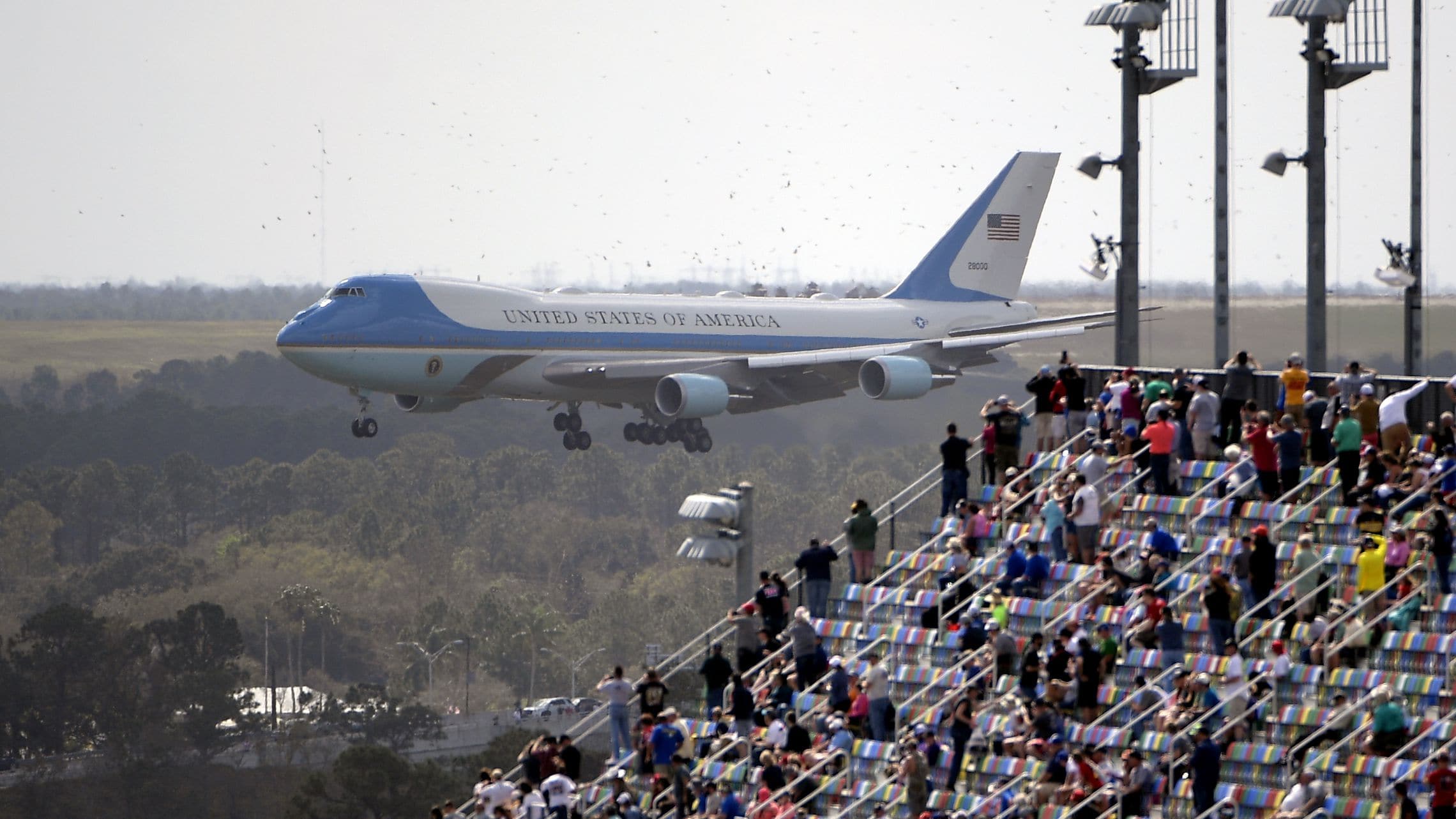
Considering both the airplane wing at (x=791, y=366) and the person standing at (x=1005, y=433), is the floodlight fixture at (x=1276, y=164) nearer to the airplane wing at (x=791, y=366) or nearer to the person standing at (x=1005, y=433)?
the person standing at (x=1005, y=433)

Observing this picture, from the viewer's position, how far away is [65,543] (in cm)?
16450

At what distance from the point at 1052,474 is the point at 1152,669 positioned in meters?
6.42

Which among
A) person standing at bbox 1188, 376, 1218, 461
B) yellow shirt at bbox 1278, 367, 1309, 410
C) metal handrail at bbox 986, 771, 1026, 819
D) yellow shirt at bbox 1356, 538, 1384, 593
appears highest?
yellow shirt at bbox 1278, 367, 1309, 410

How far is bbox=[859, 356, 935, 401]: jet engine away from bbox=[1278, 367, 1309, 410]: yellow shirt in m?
38.3

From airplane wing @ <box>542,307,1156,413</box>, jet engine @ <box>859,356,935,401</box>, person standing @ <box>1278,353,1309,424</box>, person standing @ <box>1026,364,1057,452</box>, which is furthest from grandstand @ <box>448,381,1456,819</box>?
airplane wing @ <box>542,307,1156,413</box>

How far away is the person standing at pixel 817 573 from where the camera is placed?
2823cm

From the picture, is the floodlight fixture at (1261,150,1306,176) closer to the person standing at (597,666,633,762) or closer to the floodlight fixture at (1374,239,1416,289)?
the floodlight fixture at (1374,239,1416,289)

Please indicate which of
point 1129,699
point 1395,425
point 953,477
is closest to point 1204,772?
point 1129,699

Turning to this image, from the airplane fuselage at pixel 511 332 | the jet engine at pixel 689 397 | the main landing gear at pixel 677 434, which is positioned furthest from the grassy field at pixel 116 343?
the jet engine at pixel 689 397

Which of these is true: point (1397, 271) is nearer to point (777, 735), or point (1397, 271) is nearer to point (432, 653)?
point (777, 735)

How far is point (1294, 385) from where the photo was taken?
2756cm

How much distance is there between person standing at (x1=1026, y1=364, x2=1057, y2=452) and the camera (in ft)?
100

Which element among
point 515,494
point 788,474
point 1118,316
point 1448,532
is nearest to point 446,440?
point 515,494

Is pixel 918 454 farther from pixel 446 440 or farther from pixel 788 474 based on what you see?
pixel 446 440
